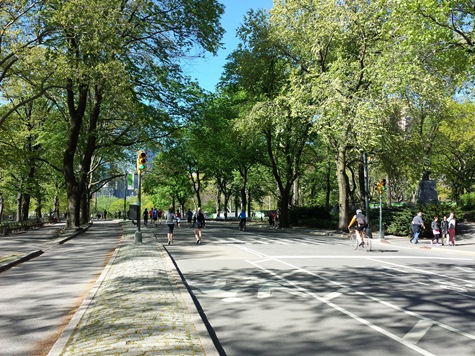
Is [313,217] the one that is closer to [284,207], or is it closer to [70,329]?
[284,207]

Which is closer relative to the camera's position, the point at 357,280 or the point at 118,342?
the point at 118,342

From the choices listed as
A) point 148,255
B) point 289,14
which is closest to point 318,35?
point 289,14

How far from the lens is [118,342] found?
4594 millimetres

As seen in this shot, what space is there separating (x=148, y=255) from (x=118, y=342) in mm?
8629

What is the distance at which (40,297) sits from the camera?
815 cm

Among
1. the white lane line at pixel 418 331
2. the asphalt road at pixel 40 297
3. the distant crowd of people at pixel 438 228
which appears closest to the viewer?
the white lane line at pixel 418 331

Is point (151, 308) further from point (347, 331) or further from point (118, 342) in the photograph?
point (347, 331)

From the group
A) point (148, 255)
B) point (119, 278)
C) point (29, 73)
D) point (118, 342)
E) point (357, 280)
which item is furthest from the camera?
point (29, 73)

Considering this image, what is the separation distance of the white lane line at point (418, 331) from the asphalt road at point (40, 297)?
184 inches

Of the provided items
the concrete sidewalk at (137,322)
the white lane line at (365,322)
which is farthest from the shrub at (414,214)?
the concrete sidewalk at (137,322)

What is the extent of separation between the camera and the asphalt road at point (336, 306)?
5301 mm

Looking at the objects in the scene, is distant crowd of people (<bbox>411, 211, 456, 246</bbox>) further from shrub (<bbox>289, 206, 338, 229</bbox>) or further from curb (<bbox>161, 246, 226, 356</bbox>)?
curb (<bbox>161, 246, 226, 356</bbox>)

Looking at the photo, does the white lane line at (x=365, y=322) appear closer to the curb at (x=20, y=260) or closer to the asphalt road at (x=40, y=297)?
the asphalt road at (x=40, y=297)

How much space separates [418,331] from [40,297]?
6832 mm
